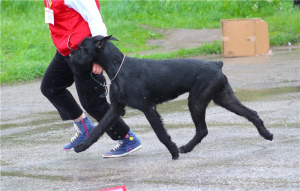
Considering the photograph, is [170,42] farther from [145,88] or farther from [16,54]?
[145,88]

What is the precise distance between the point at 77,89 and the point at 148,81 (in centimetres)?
76

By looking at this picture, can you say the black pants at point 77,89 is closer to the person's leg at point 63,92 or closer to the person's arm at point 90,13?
the person's leg at point 63,92

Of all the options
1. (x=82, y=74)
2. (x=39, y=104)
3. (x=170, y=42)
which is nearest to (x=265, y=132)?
(x=82, y=74)

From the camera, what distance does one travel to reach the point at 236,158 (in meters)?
5.29

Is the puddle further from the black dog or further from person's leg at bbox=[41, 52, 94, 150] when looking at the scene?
person's leg at bbox=[41, 52, 94, 150]

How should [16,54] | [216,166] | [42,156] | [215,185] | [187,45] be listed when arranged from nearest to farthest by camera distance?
[215,185], [216,166], [42,156], [16,54], [187,45]

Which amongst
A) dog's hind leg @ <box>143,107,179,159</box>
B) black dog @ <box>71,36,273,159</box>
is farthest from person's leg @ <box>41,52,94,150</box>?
dog's hind leg @ <box>143,107,179,159</box>

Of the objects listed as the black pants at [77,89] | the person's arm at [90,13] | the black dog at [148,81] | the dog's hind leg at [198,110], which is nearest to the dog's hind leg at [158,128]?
the black dog at [148,81]

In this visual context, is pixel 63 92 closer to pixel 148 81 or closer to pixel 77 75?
pixel 77 75

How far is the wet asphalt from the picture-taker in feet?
15.6

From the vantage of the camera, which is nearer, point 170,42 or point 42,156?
point 42,156

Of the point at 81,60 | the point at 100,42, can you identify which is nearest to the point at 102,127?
the point at 81,60

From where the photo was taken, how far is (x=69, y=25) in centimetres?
535

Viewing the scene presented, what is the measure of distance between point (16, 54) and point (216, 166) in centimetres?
942
